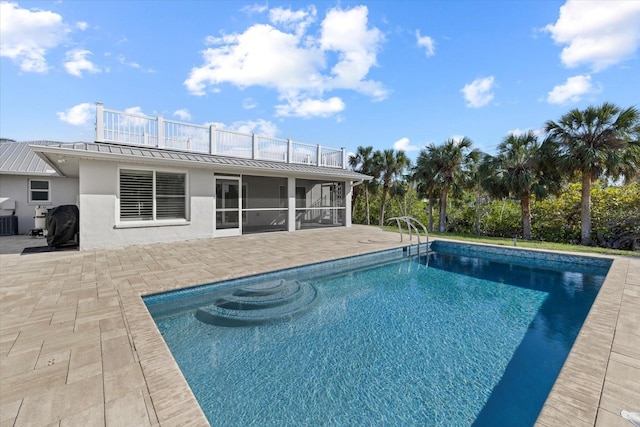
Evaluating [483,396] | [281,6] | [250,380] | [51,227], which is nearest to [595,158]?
[483,396]

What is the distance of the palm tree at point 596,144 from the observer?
10.2 m

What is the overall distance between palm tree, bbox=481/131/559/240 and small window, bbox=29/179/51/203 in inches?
789

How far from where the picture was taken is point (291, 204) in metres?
12.6

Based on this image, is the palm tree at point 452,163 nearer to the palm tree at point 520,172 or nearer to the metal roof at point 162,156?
the palm tree at point 520,172

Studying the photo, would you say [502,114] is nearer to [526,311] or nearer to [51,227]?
[526,311]

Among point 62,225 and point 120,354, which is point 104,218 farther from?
point 120,354

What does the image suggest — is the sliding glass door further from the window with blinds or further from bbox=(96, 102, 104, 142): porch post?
bbox=(96, 102, 104, 142): porch post

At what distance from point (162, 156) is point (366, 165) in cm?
1390

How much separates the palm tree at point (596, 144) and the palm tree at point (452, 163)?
13.1 ft

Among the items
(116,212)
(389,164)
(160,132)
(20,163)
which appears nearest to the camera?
(116,212)

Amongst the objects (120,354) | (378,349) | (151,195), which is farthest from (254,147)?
(120,354)

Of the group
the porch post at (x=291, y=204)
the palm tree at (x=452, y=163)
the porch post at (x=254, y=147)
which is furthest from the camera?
the palm tree at (x=452, y=163)

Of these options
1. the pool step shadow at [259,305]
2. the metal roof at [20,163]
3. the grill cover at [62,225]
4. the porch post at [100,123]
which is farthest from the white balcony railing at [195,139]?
the pool step shadow at [259,305]

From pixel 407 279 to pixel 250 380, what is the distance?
5054mm
